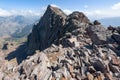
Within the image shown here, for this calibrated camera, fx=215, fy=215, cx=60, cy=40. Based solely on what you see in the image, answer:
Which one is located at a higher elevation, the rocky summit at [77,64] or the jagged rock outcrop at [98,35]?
the jagged rock outcrop at [98,35]

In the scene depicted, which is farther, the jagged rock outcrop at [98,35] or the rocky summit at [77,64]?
the jagged rock outcrop at [98,35]

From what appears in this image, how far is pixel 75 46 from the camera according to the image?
113750 mm

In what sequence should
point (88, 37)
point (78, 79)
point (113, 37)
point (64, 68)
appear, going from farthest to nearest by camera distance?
point (88, 37)
point (113, 37)
point (64, 68)
point (78, 79)

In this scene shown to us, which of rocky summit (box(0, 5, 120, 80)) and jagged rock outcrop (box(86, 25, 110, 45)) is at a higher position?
jagged rock outcrop (box(86, 25, 110, 45))

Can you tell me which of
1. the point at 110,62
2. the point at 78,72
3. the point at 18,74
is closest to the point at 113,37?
the point at 110,62

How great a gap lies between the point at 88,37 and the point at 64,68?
142ft

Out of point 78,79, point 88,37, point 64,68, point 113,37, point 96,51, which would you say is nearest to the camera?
point 78,79

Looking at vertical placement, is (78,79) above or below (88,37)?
below

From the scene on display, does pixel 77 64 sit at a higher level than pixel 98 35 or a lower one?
lower

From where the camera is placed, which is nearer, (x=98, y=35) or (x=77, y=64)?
(x=77, y=64)

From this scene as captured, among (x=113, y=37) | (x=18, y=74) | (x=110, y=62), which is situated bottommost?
(x=18, y=74)

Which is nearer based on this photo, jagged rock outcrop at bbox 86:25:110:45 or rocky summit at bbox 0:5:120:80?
rocky summit at bbox 0:5:120:80

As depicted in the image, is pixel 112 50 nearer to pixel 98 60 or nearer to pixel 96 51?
pixel 96 51

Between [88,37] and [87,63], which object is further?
[88,37]
